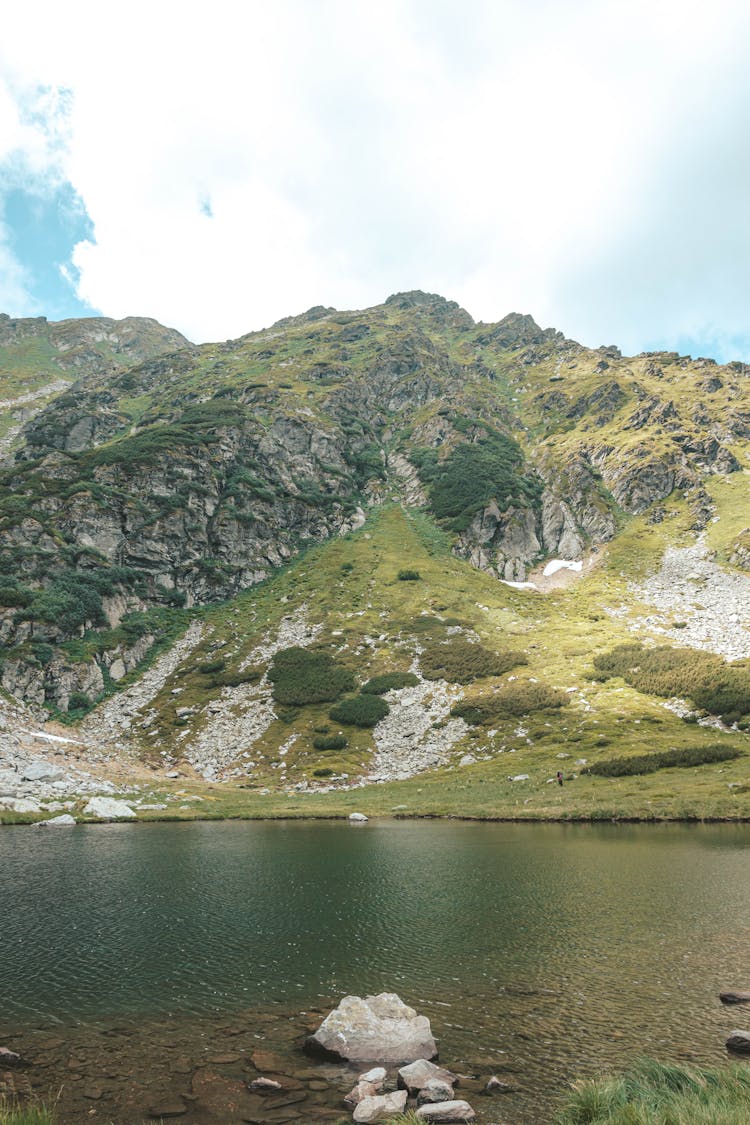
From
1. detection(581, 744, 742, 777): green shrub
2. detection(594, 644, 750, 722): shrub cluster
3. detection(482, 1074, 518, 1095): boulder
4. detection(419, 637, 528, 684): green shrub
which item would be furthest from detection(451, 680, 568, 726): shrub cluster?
detection(482, 1074, 518, 1095): boulder

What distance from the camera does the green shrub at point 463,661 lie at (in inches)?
3366

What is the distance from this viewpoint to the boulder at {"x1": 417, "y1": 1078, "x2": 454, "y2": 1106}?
10.5 metres

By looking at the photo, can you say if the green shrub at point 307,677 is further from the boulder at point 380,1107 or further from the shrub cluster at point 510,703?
the boulder at point 380,1107

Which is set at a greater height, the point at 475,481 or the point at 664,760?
the point at 475,481

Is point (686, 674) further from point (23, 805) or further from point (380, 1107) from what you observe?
point (380, 1107)

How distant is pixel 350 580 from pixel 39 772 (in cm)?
7568

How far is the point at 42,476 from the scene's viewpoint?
133 metres

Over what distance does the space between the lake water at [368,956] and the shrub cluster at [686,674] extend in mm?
36251

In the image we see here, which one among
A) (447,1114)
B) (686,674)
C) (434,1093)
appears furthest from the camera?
(686,674)

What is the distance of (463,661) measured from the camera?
89.0 m

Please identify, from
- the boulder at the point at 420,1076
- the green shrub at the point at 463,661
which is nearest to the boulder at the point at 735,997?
the boulder at the point at 420,1076

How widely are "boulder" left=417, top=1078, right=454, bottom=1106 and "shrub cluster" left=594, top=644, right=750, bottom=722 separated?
66.0 m

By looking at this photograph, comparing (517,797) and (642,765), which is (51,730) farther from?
(642,765)

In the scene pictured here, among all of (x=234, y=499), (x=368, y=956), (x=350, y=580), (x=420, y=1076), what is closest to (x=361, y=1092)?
(x=420, y=1076)
